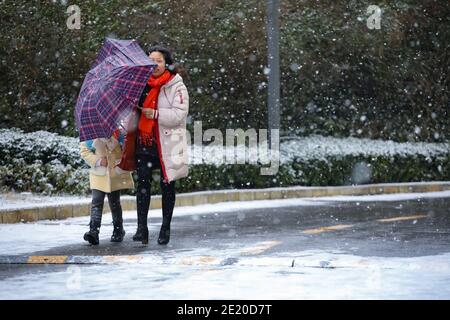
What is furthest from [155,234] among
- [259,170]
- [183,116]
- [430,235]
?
[259,170]

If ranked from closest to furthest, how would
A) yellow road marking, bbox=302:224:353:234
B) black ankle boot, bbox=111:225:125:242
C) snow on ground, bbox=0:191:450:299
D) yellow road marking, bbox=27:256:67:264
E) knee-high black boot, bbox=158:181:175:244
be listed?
snow on ground, bbox=0:191:450:299 → yellow road marking, bbox=27:256:67:264 → knee-high black boot, bbox=158:181:175:244 → black ankle boot, bbox=111:225:125:242 → yellow road marking, bbox=302:224:353:234

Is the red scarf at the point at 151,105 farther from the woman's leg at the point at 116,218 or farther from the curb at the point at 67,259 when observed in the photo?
the curb at the point at 67,259

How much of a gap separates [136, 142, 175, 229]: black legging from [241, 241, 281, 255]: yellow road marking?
0.82 metres

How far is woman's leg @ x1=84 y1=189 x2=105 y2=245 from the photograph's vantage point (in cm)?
1196

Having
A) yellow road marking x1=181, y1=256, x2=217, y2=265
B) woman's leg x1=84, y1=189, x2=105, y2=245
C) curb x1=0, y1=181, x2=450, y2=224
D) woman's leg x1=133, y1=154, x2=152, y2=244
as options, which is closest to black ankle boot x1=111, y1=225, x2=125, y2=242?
woman's leg x1=84, y1=189, x2=105, y2=245

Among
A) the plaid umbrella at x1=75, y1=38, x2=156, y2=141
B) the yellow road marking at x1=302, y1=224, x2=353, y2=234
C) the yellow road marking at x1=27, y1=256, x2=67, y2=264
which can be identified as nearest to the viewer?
the yellow road marking at x1=27, y1=256, x2=67, y2=264

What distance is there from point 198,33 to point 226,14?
0.83 meters

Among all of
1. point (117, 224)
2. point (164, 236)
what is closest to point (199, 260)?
point (164, 236)

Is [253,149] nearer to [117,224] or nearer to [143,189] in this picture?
[117,224]

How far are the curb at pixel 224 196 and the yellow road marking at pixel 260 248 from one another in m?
3.71

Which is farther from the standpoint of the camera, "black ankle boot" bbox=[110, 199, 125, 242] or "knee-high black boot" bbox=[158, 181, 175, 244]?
"black ankle boot" bbox=[110, 199, 125, 242]

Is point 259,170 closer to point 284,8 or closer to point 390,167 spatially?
point 390,167

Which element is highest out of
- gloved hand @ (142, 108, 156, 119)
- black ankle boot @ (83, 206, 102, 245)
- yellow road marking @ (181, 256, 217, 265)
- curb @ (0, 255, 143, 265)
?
gloved hand @ (142, 108, 156, 119)

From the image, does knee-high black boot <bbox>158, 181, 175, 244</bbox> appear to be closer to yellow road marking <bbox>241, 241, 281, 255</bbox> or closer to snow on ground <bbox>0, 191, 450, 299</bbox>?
snow on ground <bbox>0, 191, 450, 299</bbox>
